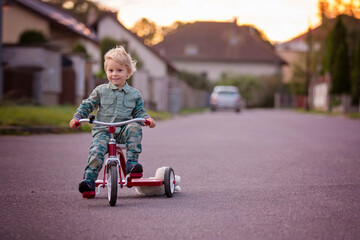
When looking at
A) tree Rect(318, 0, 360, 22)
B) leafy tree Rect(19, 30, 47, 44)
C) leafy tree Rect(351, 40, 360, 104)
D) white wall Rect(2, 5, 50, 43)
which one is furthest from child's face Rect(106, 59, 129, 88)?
tree Rect(318, 0, 360, 22)

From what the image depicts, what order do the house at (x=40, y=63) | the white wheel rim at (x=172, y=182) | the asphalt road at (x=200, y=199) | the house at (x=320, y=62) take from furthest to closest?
the house at (x=320, y=62) → the house at (x=40, y=63) → the white wheel rim at (x=172, y=182) → the asphalt road at (x=200, y=199)

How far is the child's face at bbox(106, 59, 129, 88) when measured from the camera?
16.9 feet

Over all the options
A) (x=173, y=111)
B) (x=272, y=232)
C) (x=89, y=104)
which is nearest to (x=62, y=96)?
(x=173, y=111)

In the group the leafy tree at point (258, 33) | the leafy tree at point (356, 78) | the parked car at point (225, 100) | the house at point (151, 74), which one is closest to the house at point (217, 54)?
the house at point (151, 74)

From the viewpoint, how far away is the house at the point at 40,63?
720 inches

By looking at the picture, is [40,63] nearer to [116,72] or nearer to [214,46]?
[116,72]

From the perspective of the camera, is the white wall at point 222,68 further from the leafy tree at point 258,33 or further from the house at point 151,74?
the leafy tree at point 258,33

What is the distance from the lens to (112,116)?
512 centimetres

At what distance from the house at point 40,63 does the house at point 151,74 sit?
361 cm

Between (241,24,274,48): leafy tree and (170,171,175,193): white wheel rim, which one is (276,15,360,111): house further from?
(170,171,175,193): white wheel rim

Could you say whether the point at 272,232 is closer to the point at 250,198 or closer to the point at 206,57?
the point at 250,198

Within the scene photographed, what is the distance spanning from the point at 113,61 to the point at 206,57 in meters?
61.7

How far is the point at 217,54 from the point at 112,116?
62.7 m

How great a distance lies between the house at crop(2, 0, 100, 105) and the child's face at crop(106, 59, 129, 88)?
35.7 ft
